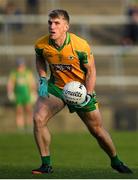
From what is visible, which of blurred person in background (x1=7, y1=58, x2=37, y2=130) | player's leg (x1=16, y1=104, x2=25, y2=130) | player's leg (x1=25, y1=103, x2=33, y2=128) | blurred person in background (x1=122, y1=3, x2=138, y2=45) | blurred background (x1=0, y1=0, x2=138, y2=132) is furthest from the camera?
blurred person in background (x1=122, y1=3, x2=138, y2=45)

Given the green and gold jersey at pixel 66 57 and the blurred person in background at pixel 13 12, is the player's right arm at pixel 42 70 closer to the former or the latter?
the green and gold jersey at pixel 66 57

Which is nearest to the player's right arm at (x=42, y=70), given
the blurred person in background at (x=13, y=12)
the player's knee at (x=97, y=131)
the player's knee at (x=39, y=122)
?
the player's knee at (x=39, y=122)

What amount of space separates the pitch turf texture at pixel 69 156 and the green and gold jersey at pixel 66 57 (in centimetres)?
131

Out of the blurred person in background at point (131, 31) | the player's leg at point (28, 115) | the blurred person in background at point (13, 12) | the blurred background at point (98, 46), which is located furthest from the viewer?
the blurred person in background at point (13, 12)

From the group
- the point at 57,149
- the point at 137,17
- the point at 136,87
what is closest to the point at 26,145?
the point at 57,149

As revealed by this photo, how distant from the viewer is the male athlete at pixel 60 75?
12367mm

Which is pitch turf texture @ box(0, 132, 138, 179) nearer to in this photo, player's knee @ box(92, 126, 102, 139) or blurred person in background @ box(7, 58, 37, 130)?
player's knee @ box(92, 126, 102, 139)

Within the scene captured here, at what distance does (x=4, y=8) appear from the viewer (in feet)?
105

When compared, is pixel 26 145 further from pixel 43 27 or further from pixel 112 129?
pixel 43 27

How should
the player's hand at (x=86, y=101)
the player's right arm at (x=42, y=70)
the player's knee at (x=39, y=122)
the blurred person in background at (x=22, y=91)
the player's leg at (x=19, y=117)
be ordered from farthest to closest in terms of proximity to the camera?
the blurred person in background at (x=22, y=91) < the player's leg at (x=19, y=117) < the player's right arm at (x=42, y=70) < the player's knee at (x=39, y=122) < the player's hand at (x=86, y=101)

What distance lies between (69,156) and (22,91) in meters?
9.84

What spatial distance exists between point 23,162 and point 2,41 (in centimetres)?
1399

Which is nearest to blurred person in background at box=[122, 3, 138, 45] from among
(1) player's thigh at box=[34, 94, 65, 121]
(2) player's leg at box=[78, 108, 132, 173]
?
(2) player's leg at box=[78, 108, 132, 173]

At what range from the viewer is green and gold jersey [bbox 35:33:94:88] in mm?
12375
